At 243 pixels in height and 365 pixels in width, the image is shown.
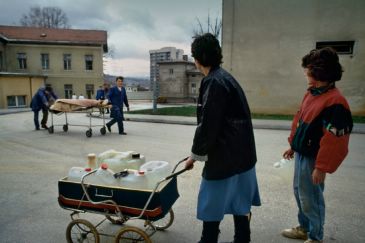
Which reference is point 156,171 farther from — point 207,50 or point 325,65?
point 325,65

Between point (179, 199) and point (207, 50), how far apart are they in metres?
2.75

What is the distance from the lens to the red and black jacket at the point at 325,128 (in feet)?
7.94

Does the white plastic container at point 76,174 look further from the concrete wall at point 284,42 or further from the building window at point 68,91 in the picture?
the building window at point 68,91

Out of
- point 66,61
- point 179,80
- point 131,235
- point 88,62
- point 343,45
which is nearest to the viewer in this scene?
point 131,235

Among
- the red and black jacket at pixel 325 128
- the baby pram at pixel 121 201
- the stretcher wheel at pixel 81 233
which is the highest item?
the red and black jacket at pixel 325 128

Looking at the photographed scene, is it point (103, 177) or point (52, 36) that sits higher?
point (52, 36)

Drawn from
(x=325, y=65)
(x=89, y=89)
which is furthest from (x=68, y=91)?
(x=325, y=65)

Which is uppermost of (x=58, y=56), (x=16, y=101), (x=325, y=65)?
(x=58, y=56)

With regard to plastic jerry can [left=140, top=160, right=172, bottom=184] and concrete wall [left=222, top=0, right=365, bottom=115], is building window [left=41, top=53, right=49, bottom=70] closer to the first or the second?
concrete wall [left=222, top=0, right=365, bottom=115]

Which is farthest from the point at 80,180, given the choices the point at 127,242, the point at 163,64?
the point at 163,64

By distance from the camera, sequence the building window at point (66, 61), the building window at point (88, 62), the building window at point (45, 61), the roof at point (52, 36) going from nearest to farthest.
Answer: the roof at point (52, 36), the building window at point (45, 61), the building window at point (66, 61), the building window at point (88, 62)

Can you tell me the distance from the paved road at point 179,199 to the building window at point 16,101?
2207 cm

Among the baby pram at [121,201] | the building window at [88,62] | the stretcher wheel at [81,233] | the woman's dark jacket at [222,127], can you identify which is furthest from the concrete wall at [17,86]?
the woman's dark jacket at [222,127]

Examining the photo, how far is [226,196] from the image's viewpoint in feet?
8.23
